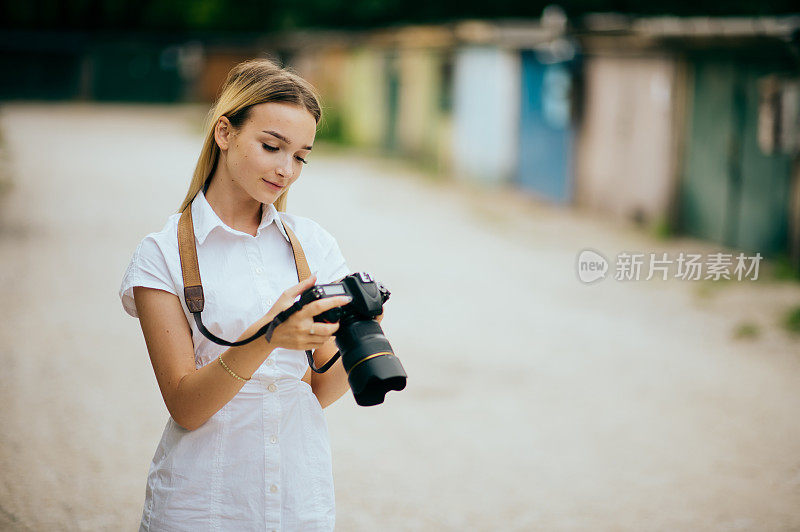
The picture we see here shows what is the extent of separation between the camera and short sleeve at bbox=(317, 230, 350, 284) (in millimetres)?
2115

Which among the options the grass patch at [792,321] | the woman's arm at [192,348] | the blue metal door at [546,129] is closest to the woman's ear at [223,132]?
the woman's arm at [192,348]

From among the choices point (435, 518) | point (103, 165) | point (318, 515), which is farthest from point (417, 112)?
point (318, 515)

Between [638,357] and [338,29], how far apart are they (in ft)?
97.2

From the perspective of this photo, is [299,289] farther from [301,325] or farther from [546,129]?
[546,129]

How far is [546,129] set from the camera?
14180 millimetres

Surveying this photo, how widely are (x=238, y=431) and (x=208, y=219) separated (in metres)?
0.49

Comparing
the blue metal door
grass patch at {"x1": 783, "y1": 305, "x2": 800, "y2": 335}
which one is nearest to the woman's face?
grass patch at {"x1": 783, "y1": 305, "x2": 800, "y2": 335}

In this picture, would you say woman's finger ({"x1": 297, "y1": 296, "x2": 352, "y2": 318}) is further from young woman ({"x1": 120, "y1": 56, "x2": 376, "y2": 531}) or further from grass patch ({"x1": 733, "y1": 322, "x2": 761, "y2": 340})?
grass patch ({"x1": 733, "y1": 322, "x2": 761, "y2": 340})

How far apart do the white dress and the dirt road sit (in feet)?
6.85

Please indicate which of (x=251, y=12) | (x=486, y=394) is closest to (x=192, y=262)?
(x=486, y=394)

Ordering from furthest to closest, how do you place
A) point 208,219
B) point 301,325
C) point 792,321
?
1. point 792,321
2. point 208,219
3. point 301,325

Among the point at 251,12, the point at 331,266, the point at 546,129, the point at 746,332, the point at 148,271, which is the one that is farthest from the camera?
the point at 251,12

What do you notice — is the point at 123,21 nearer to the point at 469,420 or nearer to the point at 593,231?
the point at 593,231

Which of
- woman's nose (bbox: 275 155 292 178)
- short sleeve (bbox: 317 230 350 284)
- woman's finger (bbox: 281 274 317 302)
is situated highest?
woman's nose (bbox: 275 155 292 178)
